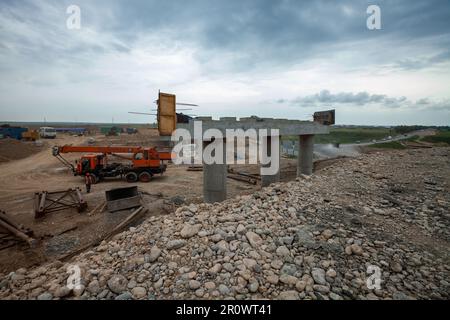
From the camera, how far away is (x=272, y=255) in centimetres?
385

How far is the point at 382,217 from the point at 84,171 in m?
17.2

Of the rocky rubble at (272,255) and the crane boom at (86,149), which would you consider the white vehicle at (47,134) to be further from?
the rocky rubble at (272,255)

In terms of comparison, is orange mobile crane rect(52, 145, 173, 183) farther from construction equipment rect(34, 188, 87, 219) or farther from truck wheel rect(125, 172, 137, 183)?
construction equipment rect(34, 188, 87, 219)

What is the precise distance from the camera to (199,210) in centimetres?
554

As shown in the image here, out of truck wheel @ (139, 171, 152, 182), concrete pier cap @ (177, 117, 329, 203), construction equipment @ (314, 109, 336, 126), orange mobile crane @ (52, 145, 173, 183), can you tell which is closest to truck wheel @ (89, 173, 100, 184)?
orange mobile crane @ (52, 145, 173, 183)

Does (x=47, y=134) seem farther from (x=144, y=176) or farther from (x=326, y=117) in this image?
(x=326, y=117)

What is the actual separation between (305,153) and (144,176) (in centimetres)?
1127

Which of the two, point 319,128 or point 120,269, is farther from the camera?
point 319,128

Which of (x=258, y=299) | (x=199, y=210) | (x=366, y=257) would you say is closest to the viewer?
(x=258, y=299)

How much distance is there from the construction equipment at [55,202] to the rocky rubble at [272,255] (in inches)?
255

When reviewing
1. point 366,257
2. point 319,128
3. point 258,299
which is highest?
point 319,128

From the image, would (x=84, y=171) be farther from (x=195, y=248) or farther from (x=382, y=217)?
(x=382, y=217)

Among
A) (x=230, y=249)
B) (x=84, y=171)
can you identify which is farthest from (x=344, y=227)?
(x=84, y=171)

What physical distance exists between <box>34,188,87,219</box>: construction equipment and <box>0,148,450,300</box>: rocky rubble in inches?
255
